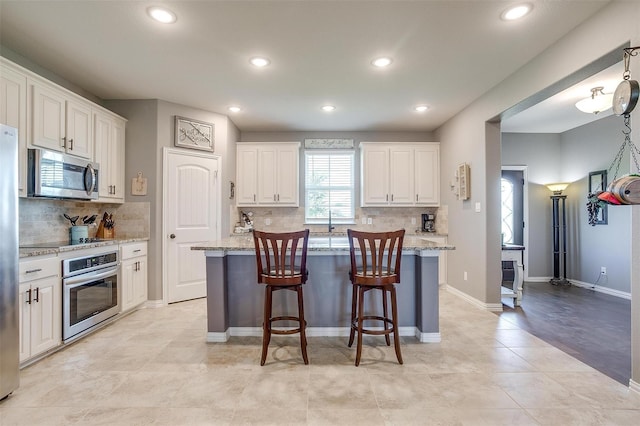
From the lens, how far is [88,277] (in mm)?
2939

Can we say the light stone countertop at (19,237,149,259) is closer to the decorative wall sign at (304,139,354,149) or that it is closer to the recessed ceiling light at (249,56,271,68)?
the recessed ceiling light at (249,56,271,68)

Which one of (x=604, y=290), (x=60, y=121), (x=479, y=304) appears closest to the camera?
(x=60, y=121)

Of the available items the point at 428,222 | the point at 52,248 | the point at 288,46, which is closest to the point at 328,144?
the point at 428,222

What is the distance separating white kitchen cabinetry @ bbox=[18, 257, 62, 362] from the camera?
2340mm

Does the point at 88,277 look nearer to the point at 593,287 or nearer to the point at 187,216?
the point at 187,216

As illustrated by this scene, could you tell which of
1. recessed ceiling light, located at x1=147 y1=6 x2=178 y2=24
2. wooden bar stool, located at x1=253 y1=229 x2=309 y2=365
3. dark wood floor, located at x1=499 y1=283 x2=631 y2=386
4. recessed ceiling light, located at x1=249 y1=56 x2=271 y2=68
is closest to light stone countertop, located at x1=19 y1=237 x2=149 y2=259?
wooden bar stool, located at x1=253 y1=229 x2=309 y2=365

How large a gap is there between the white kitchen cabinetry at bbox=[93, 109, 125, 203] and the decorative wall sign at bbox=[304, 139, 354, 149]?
2812 mm

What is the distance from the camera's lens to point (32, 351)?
7.93 ft

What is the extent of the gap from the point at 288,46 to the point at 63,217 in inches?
118

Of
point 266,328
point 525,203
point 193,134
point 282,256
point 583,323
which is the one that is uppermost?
point 193,134

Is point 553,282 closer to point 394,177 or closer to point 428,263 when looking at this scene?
point 394,177

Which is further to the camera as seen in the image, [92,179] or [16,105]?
[92,179]

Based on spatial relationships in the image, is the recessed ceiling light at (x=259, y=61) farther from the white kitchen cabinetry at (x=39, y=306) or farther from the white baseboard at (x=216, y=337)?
the white baseboard at (x=216, y=337)

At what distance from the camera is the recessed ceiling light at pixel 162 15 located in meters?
2.30
